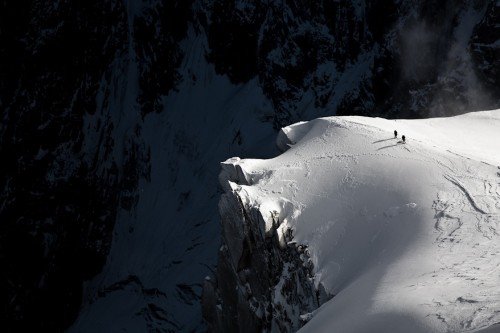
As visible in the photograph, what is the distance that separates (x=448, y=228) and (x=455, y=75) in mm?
36015

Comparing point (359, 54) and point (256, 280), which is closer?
point (256, 280)

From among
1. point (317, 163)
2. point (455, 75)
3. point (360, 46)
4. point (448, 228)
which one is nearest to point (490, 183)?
point (448, 228)

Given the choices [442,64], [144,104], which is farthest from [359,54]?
[144,104]

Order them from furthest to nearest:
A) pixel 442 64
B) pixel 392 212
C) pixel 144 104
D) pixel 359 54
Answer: pixel 144 104 < pixel 359 54 < pixel 442 64 < pixel 392 212

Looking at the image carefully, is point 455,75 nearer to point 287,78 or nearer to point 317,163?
point 287,78

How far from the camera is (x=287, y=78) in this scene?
216 feet

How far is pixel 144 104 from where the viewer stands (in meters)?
69.6

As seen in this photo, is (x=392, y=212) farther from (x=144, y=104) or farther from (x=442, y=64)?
(x=144, y=104)

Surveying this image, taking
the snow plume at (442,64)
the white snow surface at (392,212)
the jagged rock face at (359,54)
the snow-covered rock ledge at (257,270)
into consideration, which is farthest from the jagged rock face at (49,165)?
the white snow surface at (392,212)

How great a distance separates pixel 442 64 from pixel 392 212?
36042 mm

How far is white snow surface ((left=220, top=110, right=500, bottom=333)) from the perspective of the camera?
1482 centimetres

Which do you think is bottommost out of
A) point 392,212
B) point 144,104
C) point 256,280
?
point 256,280

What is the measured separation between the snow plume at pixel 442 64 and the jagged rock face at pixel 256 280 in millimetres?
31270

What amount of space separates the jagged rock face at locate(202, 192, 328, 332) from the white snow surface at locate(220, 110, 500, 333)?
2.02 ft
